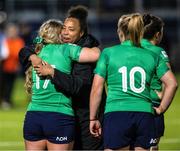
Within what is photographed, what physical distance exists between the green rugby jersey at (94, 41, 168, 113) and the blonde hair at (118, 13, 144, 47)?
7 centimetres

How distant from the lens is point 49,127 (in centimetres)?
874

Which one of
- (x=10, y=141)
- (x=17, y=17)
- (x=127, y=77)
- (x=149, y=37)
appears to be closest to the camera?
(x=127, y=77)

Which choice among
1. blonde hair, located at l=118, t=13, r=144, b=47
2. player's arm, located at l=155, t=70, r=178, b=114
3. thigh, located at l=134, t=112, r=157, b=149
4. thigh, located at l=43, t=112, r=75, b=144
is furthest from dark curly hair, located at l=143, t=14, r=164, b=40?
thigh, located at l=43, t=112, r=75, b=144

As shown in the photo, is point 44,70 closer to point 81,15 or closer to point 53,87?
point 53,87

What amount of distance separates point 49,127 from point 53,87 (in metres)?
0.41

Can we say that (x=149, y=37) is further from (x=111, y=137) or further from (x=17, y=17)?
(x=17, y=17)

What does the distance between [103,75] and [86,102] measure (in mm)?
880

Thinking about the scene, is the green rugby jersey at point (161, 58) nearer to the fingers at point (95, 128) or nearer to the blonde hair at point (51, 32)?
the fingers at point (95, 128)

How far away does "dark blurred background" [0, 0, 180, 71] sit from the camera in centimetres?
3381

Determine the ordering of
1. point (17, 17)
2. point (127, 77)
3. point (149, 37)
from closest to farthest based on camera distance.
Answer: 1. point (127, 77)
2. point (149, 37)
3. point (17, 17)

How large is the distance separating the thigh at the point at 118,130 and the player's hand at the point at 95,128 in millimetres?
218

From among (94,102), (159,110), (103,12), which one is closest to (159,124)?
(159,110)

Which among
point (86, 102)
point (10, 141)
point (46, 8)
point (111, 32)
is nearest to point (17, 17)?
point (46, 8)

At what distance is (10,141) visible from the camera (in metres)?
15.6
